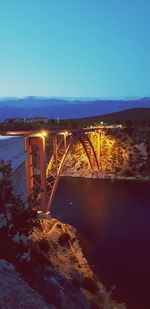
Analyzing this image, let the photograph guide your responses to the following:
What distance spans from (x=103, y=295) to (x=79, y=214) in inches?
831

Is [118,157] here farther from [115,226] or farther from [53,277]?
[53,277]

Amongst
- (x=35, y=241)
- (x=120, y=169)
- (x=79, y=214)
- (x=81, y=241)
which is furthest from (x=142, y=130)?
(x=35, y=241)

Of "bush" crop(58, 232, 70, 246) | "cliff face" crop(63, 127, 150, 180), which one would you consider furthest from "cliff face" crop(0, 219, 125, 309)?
"cliff face" crop(63, 127, 150, 180)

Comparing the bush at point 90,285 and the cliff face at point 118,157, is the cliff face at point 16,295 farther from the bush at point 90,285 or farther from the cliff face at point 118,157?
the cliff face at point 118,157

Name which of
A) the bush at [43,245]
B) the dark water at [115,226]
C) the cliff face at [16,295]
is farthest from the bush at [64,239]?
the cliff face at [16,295]

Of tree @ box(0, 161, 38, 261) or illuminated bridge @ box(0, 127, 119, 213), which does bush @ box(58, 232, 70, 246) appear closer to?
illuminated bridge @ box(0, 127, 119, 213)

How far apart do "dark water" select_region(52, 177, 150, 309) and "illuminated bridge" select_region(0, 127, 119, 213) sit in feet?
14.1

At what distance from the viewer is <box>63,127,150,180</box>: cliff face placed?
73562mm

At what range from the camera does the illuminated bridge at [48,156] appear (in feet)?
90.9

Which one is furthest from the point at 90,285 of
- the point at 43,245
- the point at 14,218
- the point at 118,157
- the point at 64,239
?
the point at 118,157

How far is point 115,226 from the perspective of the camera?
4181cm

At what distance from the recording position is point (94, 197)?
183 feet

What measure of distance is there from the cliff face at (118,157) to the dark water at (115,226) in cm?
534

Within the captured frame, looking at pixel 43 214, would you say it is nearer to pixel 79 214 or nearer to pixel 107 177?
pixel 79 214
